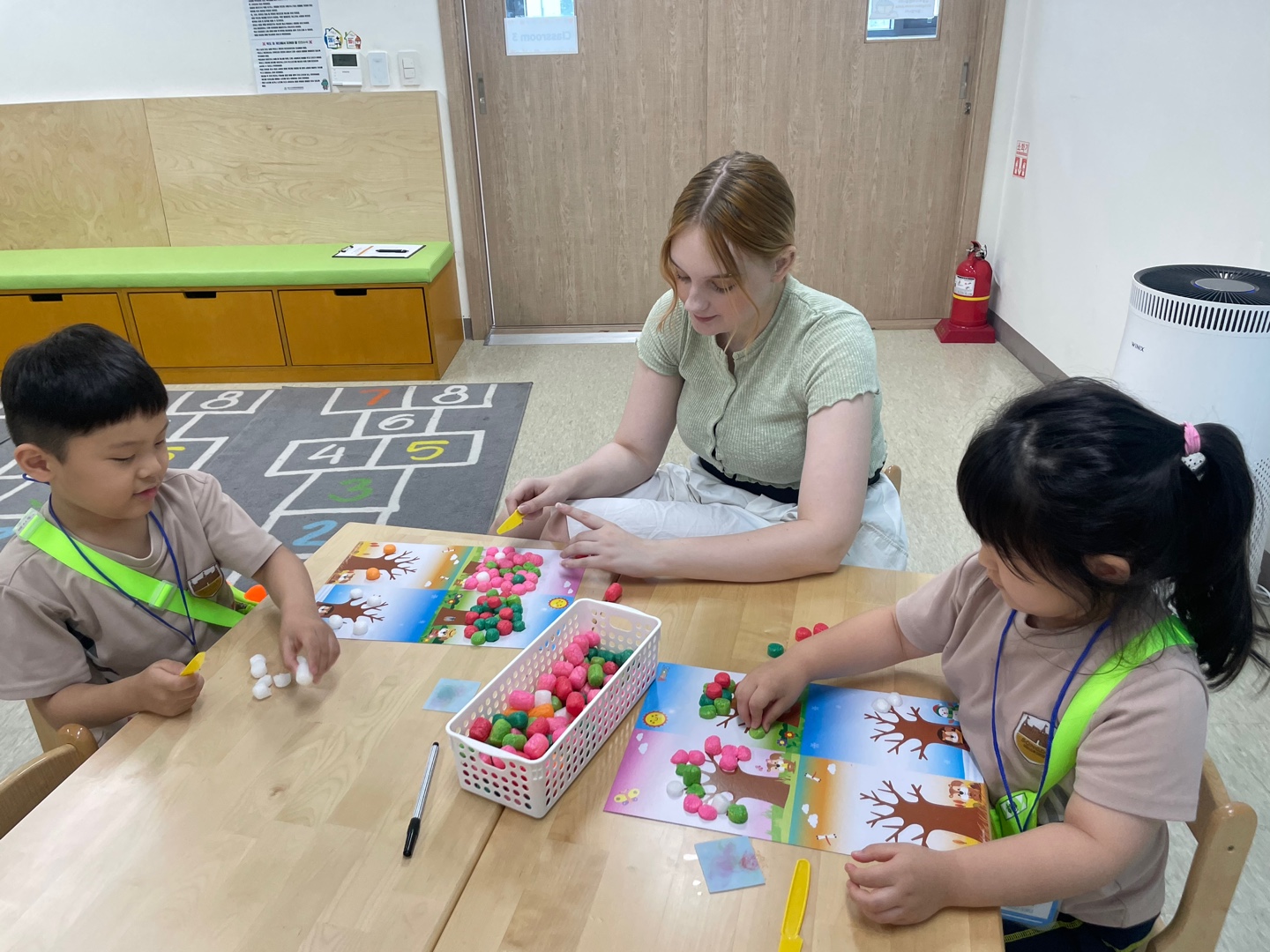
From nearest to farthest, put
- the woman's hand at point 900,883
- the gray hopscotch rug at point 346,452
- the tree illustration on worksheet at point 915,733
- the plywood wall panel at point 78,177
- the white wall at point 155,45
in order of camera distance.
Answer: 1. the woman's hand at point 900,883
2. the tree illustration on worksheet at point 915,733
3. the gray hopscotch rug at point 346,452
4. the white wall at point 155,45
5. the plywood wall panel at point 78,177

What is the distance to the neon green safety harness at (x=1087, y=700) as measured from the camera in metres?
0.83

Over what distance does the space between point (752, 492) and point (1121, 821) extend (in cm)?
84

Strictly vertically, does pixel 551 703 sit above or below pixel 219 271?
above

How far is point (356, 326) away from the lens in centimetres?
368

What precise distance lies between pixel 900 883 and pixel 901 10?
151 inches

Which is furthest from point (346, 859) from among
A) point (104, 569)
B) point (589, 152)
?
point (589, 152)

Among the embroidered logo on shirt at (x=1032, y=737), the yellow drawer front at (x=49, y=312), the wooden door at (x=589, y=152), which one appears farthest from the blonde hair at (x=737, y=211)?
the yellow drawer front at (x=49, y=312)

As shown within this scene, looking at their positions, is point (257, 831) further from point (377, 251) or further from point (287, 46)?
point (287, 46)

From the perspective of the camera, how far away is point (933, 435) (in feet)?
10.4

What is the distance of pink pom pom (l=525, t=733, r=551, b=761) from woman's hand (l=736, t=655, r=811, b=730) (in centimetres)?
23

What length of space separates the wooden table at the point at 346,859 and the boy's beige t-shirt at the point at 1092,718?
0.27ft

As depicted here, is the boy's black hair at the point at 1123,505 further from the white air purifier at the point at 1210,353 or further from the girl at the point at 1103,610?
the white air purifier at the point at 1210,353

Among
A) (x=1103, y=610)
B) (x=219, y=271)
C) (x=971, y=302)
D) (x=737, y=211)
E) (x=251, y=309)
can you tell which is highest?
(x=737, y=211)

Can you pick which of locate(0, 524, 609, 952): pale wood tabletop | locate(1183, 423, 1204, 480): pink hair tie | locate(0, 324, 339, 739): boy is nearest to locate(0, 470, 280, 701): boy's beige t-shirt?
locate(0, 324, 339, 739): boy
